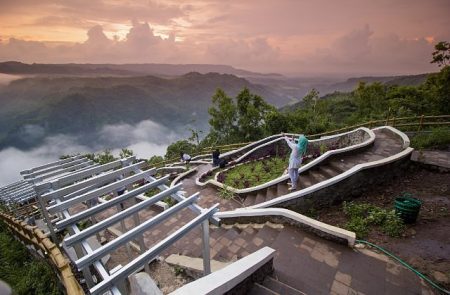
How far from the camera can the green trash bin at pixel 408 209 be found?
18.4ft

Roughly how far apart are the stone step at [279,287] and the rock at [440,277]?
2716 millimetres

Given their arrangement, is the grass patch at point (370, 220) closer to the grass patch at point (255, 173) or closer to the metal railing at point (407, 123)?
the grass patch at point (255, 173)

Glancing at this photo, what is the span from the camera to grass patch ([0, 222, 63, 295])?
13.0ft

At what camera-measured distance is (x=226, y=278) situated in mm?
3326

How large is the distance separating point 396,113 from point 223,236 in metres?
22.3

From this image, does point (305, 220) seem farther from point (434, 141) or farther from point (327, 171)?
point (434, 141)

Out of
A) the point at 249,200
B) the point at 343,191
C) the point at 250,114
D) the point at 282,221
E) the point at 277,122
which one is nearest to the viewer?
the point at 282,221

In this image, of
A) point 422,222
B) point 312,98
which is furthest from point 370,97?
point 422,222

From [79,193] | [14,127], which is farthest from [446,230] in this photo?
[14,127]

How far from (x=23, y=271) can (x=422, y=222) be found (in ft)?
30.2

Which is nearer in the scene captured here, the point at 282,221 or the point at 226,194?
the point at 282,221

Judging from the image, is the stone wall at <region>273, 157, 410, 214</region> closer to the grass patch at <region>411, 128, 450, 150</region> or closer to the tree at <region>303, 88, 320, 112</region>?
the grass patch at <region>411, 128, 450, 150</region>

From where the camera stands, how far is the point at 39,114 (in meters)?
192

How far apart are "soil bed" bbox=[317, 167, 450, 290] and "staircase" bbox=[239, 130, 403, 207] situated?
1248mm
